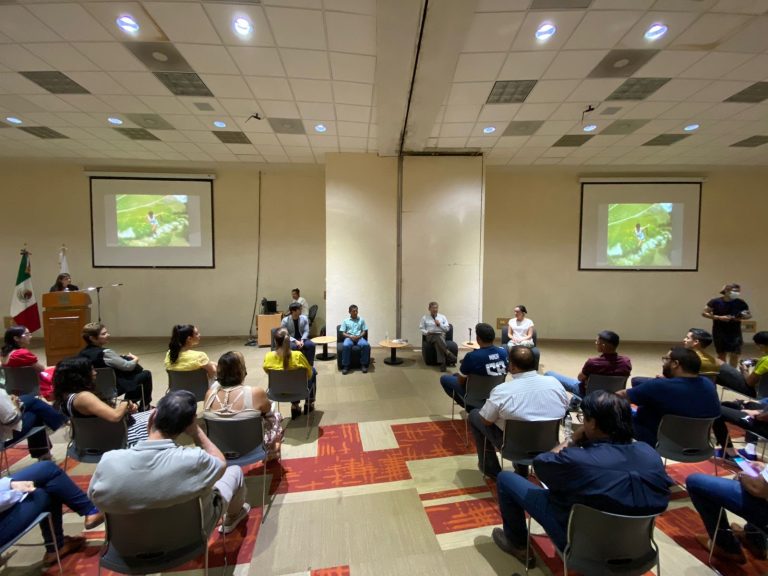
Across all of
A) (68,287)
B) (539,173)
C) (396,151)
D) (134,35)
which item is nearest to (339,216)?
(396,151)

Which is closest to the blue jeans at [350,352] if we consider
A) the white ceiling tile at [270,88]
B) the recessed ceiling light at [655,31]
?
the white ceiling tile at [270,88]

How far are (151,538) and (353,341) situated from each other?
4.34 meters

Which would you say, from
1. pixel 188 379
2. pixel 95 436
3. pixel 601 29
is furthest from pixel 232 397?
pixel 601 29

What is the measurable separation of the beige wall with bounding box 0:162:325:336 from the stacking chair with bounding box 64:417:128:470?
6.09 m

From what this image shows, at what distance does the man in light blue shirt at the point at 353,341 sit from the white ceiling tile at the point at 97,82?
441cm

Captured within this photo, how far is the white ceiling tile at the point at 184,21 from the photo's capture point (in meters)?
3.05

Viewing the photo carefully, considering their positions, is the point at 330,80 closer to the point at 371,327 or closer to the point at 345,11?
the point at 345,11

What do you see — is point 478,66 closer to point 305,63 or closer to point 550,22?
point 550,22

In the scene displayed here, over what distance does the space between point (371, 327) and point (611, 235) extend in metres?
6.04

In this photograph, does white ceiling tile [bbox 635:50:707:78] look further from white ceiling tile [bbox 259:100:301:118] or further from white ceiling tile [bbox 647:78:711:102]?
white ceiling tile [bbox 259:100:301:118]

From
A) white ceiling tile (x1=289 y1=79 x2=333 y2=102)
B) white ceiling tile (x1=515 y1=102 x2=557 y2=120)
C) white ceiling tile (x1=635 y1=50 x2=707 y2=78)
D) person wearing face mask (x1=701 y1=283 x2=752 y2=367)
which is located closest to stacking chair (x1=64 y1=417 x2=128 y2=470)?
white ceiling tile (x1=289 y1=79 x2=333 y2=102)

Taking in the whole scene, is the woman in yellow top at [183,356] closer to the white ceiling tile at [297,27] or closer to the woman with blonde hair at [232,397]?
the woman with blonde hair at [232,397]

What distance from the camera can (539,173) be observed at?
8.14 meters

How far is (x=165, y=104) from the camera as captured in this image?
488cm
